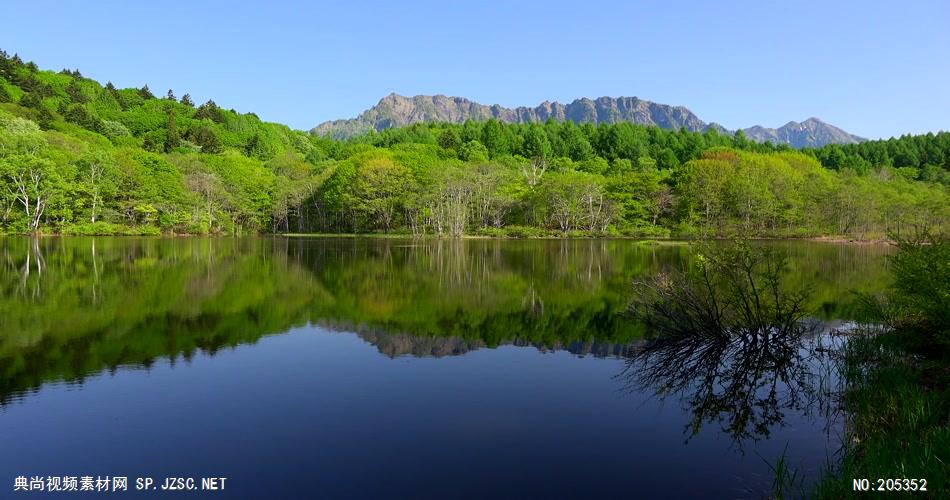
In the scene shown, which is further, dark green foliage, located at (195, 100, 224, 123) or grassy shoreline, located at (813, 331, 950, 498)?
dark green foliage, located at (195, 100, 224, 123)

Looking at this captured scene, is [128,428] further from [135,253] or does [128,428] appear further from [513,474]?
[135,253]

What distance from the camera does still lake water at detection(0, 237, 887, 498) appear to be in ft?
23.6

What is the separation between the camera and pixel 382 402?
396 inches

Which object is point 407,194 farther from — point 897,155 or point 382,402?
point 897,155

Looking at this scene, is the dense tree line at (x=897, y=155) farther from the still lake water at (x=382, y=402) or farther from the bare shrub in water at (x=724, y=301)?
the still lake water at (x=382, y=402)

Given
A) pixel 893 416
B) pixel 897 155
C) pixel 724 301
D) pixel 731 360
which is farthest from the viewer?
pixel 897 155

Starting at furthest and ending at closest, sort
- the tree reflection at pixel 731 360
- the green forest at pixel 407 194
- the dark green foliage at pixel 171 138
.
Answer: the dark green foliage at pixel 171 138 < the green forest at pixel 407 194 < the tree reflection at pixel 731 360

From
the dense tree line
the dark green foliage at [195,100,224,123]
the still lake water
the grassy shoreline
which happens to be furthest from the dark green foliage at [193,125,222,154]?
the dense tree line

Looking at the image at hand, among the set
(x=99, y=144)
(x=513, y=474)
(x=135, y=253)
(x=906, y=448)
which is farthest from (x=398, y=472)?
(x=99, y=144)

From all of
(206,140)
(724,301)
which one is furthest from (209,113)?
(724,301)

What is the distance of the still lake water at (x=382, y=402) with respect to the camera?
720cm

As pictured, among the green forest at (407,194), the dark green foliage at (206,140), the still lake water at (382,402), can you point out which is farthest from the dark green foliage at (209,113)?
the still lake water at (382,402)

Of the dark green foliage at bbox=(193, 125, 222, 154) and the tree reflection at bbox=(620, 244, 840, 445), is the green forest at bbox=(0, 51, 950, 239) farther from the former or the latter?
the tree reflection at bbox=(620, 244, 840, 445)

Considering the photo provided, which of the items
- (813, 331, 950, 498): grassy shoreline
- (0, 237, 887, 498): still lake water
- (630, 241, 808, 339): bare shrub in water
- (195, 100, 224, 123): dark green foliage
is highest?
(195, 100, 224, 123): dark green foliage
